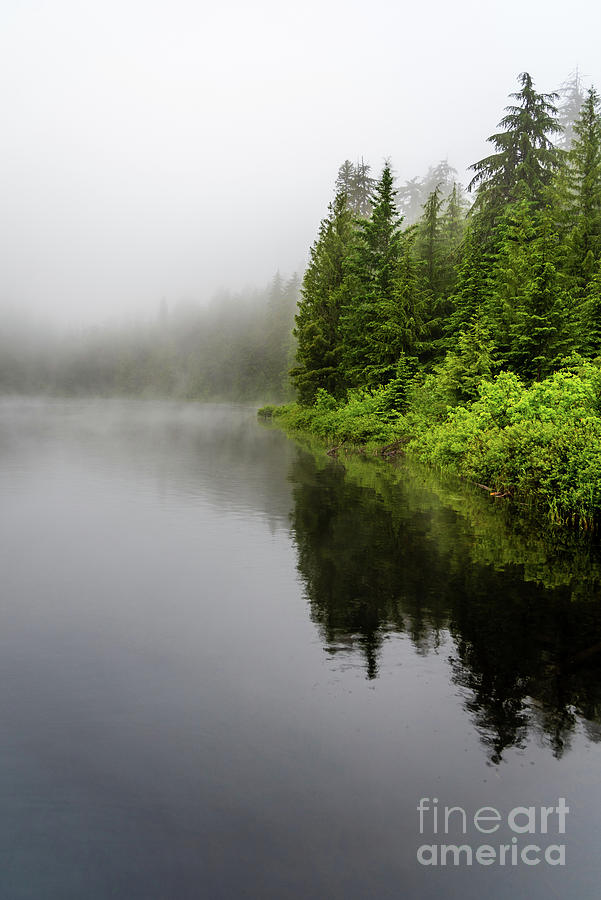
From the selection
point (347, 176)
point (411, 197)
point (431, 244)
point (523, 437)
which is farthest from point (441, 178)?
point (523, 437)

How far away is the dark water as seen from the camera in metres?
4.38

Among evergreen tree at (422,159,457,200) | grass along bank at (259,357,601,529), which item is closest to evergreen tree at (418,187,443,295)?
grass along bank at (259,357,601,529)

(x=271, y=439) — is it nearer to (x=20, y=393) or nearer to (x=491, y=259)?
(x=491, y=259)

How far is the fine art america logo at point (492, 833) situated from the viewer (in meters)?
4.50

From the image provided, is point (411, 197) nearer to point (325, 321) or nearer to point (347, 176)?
point (347, 176)

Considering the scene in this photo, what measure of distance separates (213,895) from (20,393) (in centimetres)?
13620

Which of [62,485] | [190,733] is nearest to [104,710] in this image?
[190,733]

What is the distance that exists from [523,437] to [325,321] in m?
30.9

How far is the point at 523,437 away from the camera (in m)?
16.4

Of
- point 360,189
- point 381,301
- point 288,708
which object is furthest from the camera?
point 360,189

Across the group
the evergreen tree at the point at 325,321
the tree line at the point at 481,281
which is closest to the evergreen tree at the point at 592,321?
the tree line at the point at 481,281

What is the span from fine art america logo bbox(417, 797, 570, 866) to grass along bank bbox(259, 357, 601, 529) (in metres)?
9.86

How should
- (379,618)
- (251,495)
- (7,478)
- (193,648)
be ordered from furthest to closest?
(7,478) → (251,495) → (379,618) → (193,648)

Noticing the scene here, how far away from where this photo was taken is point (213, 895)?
13.3 ft
